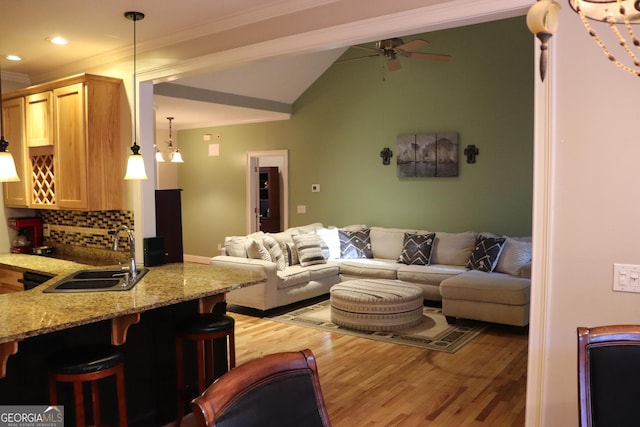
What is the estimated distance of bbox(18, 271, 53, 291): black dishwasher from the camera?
3.88m

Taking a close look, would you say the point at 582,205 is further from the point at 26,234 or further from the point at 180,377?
the point at 26,234

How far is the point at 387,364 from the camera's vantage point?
4152 mm

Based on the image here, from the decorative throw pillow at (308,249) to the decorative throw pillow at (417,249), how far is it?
41.7 inches

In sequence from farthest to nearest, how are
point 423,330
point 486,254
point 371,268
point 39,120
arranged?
point 371,268 < point 486,254 < point 423,330 < point 39,120

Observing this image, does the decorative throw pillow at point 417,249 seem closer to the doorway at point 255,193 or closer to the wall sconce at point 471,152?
the wall sconce at point 471,152

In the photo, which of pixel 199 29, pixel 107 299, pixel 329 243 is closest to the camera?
pixel 107 299

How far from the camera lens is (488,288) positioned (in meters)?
5.10

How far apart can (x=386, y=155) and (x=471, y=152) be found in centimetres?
125

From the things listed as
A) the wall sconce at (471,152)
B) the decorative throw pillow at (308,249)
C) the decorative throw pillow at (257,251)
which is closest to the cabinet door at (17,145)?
the decorative throw pillow at (257,251)

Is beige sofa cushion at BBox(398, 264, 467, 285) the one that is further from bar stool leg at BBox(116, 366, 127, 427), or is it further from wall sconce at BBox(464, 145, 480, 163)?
bar stool leg at BBox(116, 366, 127, 427)

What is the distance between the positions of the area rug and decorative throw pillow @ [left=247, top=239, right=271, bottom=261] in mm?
688

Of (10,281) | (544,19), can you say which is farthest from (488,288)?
(10,281)

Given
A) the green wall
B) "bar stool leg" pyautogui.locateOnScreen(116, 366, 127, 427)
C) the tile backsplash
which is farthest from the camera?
the green wall

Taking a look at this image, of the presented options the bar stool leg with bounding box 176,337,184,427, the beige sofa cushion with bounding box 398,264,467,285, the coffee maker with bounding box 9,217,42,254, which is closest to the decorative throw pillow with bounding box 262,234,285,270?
the beige sofa cushion with bounding box 398,264,467,285
